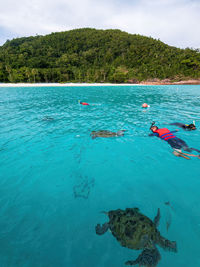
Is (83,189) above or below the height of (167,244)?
below

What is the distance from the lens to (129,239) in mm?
2994

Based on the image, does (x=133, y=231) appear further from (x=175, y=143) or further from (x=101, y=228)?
(x=175, y=143)

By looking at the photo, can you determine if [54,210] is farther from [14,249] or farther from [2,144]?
[2,144]

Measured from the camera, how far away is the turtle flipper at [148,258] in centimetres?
267

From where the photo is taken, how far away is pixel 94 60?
467ft

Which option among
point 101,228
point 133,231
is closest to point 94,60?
point 101,228

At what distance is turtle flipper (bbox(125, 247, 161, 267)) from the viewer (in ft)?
8.77

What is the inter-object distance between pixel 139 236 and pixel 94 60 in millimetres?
162726

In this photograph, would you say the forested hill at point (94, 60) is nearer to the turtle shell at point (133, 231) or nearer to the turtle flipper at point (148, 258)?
the turtle shell at point (133, 231)

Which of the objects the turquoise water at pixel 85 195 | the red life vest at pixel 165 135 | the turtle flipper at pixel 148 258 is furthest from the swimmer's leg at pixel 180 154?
the turtle flipper at pixel 148 258

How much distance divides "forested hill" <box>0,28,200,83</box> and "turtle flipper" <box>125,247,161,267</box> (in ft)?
291

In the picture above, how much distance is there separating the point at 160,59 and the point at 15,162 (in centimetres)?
14408

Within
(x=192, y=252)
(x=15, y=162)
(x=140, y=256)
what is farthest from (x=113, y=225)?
(x=15, y=162)

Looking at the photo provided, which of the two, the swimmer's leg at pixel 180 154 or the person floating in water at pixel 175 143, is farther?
the person floating in water at pixel 175 143
